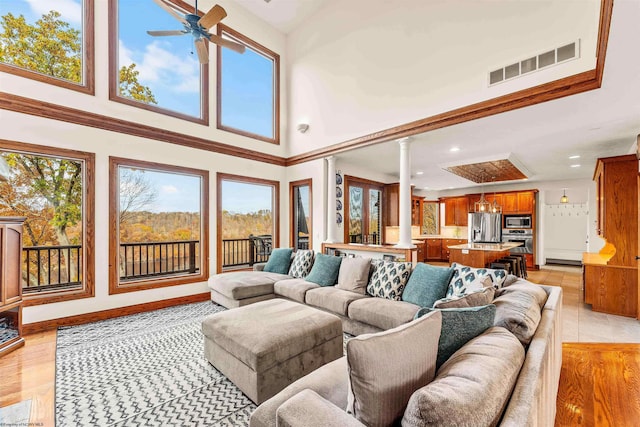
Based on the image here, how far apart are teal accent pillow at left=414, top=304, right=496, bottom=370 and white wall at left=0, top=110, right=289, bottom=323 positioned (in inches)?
170

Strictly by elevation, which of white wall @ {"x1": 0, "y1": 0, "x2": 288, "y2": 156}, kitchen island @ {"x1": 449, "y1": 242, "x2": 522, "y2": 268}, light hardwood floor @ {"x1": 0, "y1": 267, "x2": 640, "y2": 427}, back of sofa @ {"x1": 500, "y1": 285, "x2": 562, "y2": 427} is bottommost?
light hardwood floor @ {"x1": 0, "y1": 267, "x2": 640, "y2": 427}

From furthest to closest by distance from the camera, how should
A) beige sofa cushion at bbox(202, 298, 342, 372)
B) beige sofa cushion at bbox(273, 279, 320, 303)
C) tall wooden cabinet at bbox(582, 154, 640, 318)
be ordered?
tall wooden cabinet at bbox(582, 154, 640, 318), beige sofa cushion at bbox(273, 279, 320, 303), beige sofa cushion at bbox(202, 298, 342, 372)

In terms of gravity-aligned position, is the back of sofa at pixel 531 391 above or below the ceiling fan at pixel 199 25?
below

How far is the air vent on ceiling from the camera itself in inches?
111

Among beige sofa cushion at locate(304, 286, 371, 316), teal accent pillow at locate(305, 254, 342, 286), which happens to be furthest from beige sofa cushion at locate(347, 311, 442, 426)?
teal accent pillow at locate(305, 254, 342, 286)

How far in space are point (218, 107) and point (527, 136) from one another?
528 centimetres

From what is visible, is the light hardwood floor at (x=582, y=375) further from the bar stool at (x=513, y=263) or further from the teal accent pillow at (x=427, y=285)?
the bar stool at (x=513, y=263)

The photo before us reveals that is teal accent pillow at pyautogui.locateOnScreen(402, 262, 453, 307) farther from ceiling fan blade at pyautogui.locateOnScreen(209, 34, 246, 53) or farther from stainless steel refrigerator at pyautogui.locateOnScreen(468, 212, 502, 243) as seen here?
stainless steel refrigerator at pyautogui.locateOnScreen(468, 212, 502, 243)

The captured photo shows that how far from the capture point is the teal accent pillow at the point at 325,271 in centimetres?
376

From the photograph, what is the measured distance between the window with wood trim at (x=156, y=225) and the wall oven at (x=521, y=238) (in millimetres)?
8083

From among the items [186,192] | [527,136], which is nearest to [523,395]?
[527,136]

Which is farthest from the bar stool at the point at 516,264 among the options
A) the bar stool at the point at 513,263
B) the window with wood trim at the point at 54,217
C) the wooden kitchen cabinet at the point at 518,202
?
the window with wood trim at the point at 54,217

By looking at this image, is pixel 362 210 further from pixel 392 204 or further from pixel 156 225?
pixel 156 225

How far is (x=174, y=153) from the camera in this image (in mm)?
4613
